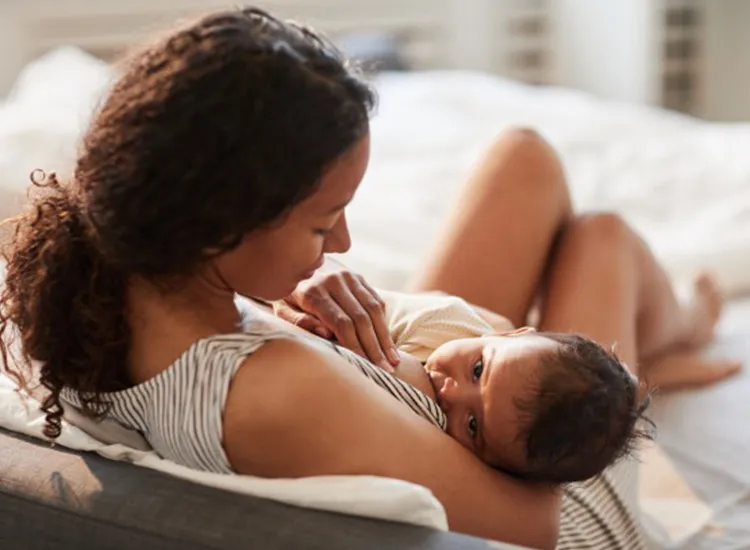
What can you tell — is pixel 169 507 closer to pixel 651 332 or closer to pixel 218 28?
pixel 218 28

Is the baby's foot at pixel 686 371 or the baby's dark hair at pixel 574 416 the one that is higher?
the baby's dark hair at pixel 574 416

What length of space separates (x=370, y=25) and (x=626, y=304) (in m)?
2.35

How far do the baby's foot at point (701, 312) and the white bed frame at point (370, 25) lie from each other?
6.51 ft

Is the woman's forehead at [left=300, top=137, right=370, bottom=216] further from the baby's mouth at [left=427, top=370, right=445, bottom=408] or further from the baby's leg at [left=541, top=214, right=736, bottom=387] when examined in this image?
the baby's leg at [left=541, top=214, right=736, bottom=387]

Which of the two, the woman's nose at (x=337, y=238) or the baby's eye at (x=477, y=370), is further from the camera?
the baby's eye at (x=477, y=370)

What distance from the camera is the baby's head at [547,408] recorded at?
0.97 metres

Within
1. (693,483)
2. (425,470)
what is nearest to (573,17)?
(693,483)

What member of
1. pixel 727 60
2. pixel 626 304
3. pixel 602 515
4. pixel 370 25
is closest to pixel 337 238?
pixel 602 515

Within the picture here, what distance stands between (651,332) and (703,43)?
2499 millimetres

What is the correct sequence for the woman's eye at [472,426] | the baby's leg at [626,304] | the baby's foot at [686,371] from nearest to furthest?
1. the woman's eye at [472,426]
2. the baby's leg at [626,304]
3. the baby's foot at [686,371]

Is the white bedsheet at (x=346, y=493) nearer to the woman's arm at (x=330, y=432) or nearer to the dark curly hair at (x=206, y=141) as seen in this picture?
the woman's arm at (x=330, y=432)

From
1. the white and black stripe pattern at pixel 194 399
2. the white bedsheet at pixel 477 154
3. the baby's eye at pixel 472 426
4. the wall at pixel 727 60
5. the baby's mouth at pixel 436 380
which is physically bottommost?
the wall at pixel 727 60

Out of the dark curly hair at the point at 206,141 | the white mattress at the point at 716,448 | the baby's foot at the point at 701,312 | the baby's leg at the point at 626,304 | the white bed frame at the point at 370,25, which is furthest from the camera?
the white bed frame at the point at 370,25

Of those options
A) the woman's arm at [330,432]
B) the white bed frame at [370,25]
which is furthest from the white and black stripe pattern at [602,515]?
the white bed frame at [370,25]
